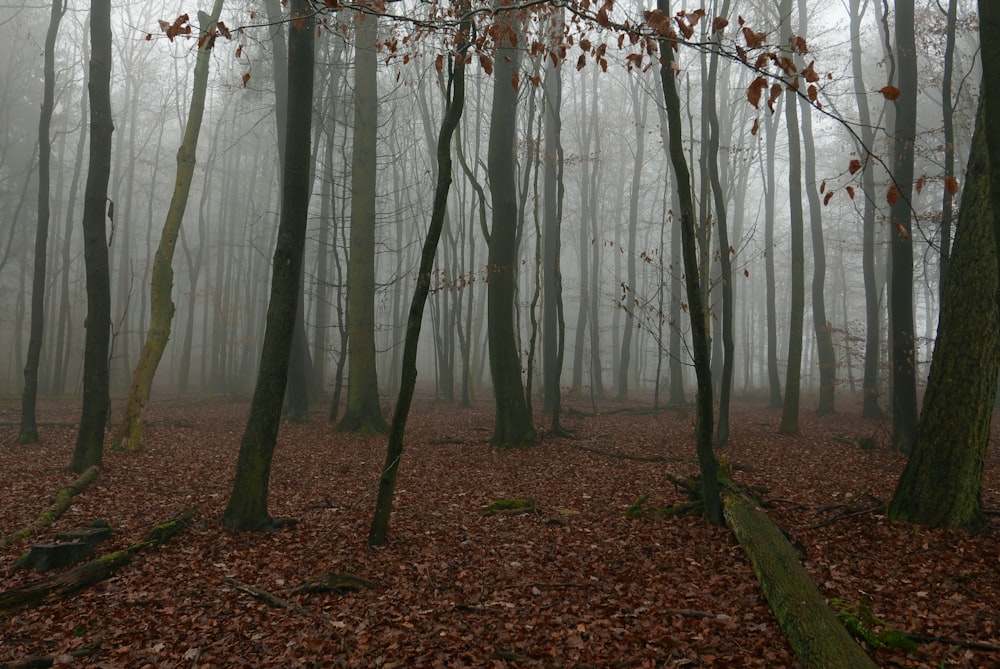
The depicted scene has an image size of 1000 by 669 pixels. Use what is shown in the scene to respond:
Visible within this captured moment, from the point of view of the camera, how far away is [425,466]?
8516mm

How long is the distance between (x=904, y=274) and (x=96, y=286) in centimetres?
1106

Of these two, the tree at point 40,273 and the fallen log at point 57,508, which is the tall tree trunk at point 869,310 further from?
the tree at point 40,273

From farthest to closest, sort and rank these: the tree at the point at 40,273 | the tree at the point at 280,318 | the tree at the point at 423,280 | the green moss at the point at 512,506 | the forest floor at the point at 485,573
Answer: the tree at the point at 40,273, the green moss at the point at 512,506, the tree at the point at 280,318, the tree at the point at 423,280, the forest floor at the point at 485,573

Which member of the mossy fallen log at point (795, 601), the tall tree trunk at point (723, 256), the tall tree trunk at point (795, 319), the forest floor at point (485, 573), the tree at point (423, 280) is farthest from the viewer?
the tall tree trunk at point (795, 319)

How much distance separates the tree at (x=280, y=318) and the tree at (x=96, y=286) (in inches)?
132

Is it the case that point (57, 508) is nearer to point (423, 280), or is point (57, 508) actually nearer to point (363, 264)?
point (423, 280)

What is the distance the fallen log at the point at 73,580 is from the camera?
3.92 metres

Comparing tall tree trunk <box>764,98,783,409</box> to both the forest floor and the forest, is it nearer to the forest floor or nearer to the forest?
the forest

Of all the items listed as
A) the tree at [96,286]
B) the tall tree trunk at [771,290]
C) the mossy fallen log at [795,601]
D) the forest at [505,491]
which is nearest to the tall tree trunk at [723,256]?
the forest at [505,491]

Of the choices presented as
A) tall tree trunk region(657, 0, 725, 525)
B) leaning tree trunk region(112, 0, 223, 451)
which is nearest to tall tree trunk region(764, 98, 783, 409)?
tall tree trunk region(657, 0, 725, 525)

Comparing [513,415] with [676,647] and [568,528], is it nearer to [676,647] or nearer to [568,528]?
[568,528]

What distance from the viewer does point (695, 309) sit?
5.09 metres

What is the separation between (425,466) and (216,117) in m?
28.3

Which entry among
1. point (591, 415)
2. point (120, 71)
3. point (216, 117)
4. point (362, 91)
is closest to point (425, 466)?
point (591, 415)
